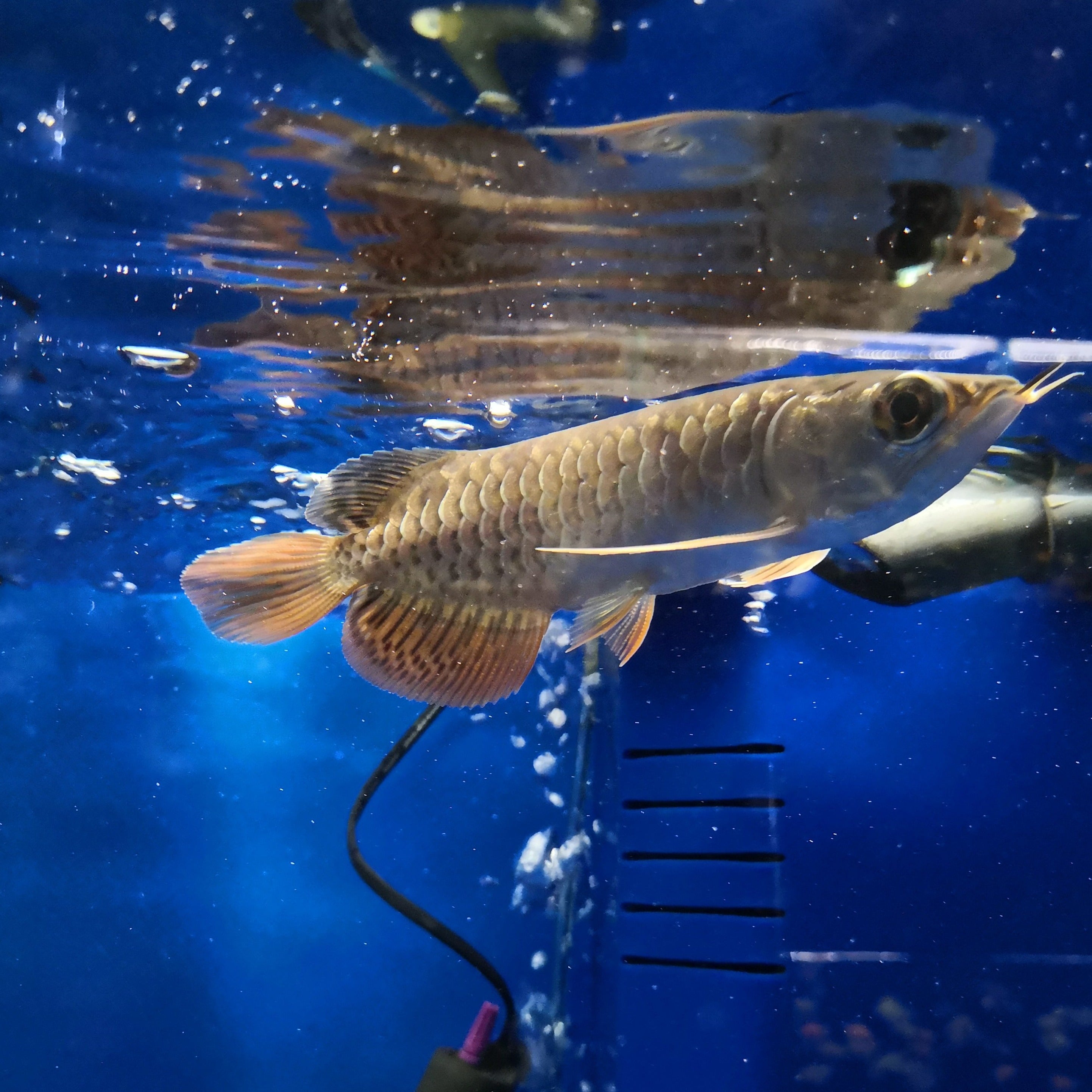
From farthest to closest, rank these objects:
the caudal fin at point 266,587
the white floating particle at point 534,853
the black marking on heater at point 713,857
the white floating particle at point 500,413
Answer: the white floating particle at point 534,853 < the white floating particle at point 500,413 < the black marking on heater at point 713,857 < the caudal fin at point 266,587

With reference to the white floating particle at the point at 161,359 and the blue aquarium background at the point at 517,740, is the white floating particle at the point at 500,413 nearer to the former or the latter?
the blue aquarium background at the point at 517,740

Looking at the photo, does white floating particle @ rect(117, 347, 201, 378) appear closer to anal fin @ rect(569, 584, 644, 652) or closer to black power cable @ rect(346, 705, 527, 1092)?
black power cable @ rect(346, 705, 527, 1092)

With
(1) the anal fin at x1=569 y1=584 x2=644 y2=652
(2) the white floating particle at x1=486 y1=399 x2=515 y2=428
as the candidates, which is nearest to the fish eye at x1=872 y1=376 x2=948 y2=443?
(1) the anal fin at x1=569 y1=584 x2=644 y2=652

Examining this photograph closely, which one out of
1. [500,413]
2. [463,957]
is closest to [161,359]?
[500,413]

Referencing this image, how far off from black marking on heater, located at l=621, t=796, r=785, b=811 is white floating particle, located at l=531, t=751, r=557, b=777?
2.23 metres

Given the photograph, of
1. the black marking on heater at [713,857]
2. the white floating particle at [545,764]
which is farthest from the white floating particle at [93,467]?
the black marking on heater at [713,857]

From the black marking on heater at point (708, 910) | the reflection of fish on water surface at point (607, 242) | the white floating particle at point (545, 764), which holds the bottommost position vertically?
the black marking on heater at point (708, 910)

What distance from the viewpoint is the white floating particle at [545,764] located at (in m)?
7.66

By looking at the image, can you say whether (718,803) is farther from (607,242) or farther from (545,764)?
(607,242)

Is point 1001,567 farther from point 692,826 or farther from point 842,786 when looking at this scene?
point 692,826

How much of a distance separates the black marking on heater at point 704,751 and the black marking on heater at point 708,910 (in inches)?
37.0

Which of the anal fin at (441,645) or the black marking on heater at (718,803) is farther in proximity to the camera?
the black marking on heater at (718,803)

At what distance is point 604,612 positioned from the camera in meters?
2.24

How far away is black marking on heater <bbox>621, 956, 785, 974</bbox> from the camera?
4793 millimetres
